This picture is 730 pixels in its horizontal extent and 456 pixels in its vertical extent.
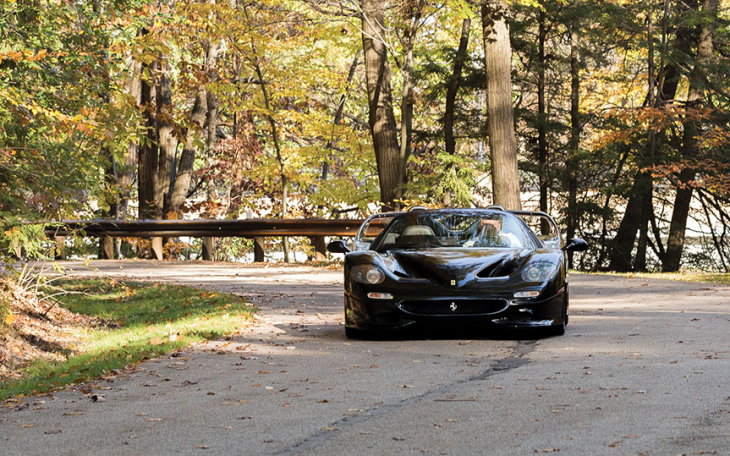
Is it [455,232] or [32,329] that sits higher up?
[455,232]

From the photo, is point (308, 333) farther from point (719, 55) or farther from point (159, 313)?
point (719, 55)

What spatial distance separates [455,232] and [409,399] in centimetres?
448

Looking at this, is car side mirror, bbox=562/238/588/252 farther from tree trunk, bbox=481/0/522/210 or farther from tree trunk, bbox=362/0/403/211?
tree trunk, bbox=362/0/403/211

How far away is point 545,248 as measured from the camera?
10719mm

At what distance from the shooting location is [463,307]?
9.87 metres

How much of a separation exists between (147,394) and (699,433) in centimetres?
389

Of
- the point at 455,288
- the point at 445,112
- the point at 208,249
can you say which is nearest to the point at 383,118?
the point at 445,112

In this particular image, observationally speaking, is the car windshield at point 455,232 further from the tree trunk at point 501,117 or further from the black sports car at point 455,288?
the tree trunk at point 501,117

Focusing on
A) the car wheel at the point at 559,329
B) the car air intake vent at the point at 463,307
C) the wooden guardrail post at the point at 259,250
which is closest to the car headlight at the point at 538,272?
the car air intake vent at the point at 463,307

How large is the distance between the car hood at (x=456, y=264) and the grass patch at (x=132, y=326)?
2.21m

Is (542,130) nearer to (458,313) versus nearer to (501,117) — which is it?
(501,117)

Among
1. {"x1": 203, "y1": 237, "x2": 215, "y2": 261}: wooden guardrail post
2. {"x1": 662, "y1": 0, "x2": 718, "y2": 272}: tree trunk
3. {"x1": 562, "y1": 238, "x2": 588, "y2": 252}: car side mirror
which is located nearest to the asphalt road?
{"x1": 562, "y1": 238, "x2": 588, "y2": 252}: car side mirror

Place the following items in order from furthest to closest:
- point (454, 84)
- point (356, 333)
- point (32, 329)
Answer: point (454, 84) < point (32, 329) < point (356, 333)

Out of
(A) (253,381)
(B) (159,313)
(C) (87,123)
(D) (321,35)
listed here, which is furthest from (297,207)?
(A) (253,381)
